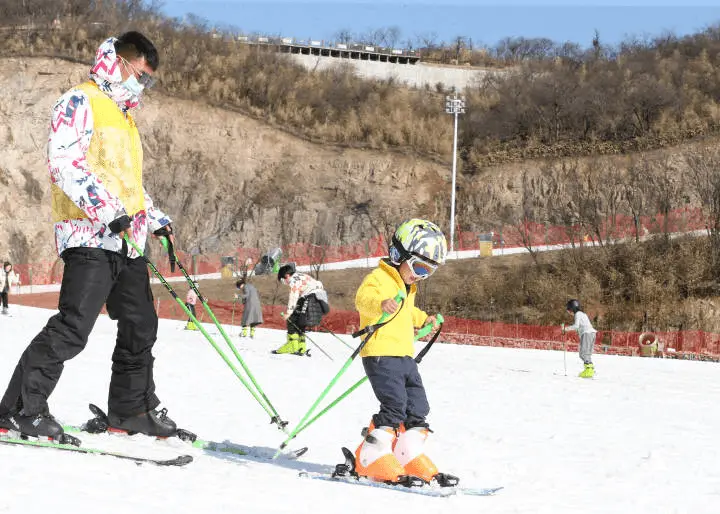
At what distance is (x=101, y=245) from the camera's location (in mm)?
5051

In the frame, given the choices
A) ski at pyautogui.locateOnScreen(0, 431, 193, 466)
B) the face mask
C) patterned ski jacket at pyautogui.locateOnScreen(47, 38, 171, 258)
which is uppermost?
the face mask

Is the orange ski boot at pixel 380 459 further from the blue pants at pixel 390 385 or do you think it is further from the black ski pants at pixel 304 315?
the black ski pants at pixel 304 315

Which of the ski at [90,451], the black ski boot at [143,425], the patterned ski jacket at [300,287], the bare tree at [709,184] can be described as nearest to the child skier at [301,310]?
the patterned ski jacket at [300,287]

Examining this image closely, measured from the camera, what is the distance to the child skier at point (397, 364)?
4.99 metres

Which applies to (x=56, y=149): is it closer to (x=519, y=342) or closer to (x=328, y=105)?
(x=519, y=342)

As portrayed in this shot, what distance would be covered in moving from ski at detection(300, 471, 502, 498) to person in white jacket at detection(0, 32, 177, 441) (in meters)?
1.08

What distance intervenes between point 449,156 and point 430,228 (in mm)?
52334

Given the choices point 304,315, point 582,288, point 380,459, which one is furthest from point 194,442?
point 582,288

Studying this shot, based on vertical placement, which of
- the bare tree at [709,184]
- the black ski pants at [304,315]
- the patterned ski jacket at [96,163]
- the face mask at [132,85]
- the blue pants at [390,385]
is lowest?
the blue pants at [390,385]

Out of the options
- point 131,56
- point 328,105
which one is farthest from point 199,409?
point 328,105

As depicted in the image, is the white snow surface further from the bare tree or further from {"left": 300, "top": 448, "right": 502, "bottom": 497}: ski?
the bare tree

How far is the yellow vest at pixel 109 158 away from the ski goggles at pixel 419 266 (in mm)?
1561

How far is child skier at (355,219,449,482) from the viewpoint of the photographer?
16.4ft

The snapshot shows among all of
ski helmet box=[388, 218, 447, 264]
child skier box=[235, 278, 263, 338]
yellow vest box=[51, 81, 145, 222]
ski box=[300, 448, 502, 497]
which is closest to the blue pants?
ski box=[300, 448, 502, 497]
